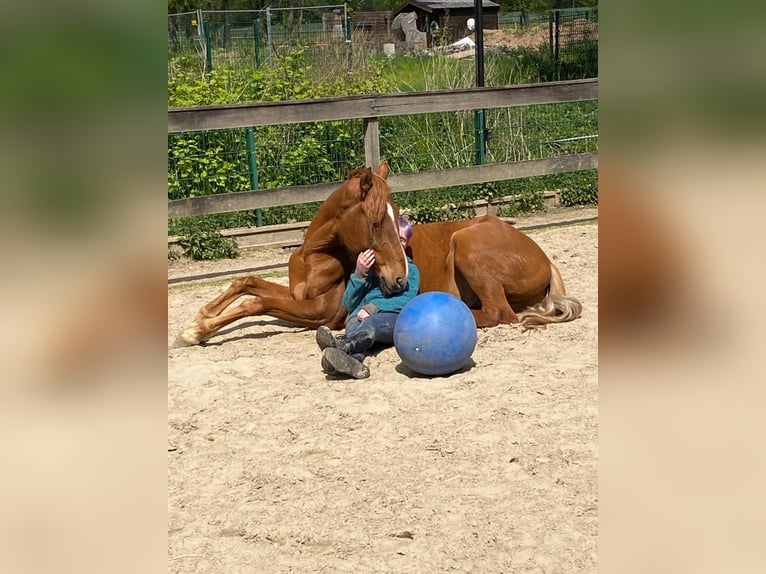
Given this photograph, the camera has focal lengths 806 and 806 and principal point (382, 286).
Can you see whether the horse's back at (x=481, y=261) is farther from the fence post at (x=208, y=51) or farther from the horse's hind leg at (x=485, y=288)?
the fence post at (x=208, y=51)

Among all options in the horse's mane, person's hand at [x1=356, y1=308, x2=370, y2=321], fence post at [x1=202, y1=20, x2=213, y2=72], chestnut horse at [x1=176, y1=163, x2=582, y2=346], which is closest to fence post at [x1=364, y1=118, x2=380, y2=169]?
chestnut horse at [x1=176, y1=163, x2=582, y2=346]

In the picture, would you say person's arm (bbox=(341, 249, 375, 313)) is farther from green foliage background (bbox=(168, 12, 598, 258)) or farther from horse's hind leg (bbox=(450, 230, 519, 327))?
green foliage background (bbox=(168, 12, 598, 258))

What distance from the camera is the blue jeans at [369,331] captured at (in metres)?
5.21

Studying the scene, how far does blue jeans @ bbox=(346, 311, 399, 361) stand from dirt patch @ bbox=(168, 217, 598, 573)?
0.44ft

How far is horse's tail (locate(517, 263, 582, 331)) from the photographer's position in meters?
5.84

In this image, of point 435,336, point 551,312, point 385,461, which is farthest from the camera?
point 551,312

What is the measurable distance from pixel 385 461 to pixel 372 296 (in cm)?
188

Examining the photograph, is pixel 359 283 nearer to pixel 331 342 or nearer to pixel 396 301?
pixel 396 301

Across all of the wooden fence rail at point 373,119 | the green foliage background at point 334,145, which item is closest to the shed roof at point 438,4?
the green foliage background at point 334,145

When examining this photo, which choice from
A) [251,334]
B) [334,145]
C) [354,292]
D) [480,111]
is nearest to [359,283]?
[354,292]

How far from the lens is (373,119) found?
8625mm
